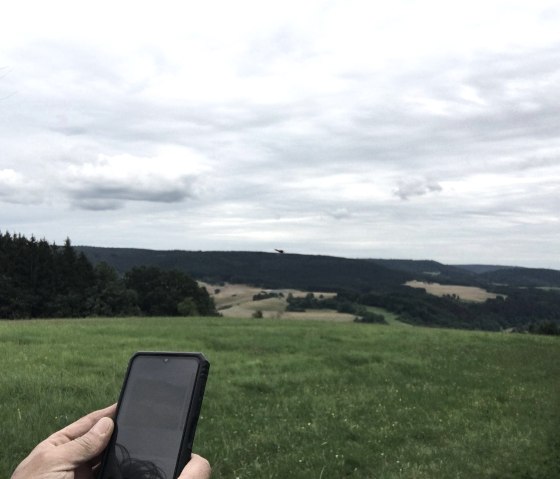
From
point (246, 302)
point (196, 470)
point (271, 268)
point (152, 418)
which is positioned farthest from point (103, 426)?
point (271, 268)

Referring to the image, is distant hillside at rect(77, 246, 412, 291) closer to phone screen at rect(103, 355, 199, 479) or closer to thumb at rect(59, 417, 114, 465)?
phone screen at rect(103, 355, 199, 479)

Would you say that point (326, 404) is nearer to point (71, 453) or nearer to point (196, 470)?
point (196, 470)

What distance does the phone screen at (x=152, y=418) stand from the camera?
9.95 ft

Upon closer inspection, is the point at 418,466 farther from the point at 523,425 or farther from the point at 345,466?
the point at 523,425

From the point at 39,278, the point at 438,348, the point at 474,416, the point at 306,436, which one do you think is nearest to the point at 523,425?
the point at 474,416

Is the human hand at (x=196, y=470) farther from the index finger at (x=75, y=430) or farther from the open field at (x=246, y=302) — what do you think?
the open field at (x=246, y=302)

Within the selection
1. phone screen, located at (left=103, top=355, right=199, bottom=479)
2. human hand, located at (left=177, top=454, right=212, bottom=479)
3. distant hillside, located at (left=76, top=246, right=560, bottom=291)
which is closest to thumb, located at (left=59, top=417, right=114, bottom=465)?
phone screen, located at (left=103, top=355, right=199, bottom=479)

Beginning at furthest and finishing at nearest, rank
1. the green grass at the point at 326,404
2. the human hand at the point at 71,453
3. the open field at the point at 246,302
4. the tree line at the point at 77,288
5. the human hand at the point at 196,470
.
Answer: the tree line at the point at 77,288 < the open field at the point at 246,302 < the green grass at the point at 326,404 < the human hand at the point at 196,470 < the human hand at the point at 71,453

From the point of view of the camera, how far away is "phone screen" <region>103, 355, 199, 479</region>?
9.95 feet

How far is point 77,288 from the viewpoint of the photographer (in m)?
94.8

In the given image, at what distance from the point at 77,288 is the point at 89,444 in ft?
324

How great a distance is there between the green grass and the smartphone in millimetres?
5817

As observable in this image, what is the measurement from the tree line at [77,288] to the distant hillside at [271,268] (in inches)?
1046

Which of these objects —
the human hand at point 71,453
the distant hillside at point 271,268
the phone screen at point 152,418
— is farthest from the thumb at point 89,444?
the distant hillside at point 271,268
